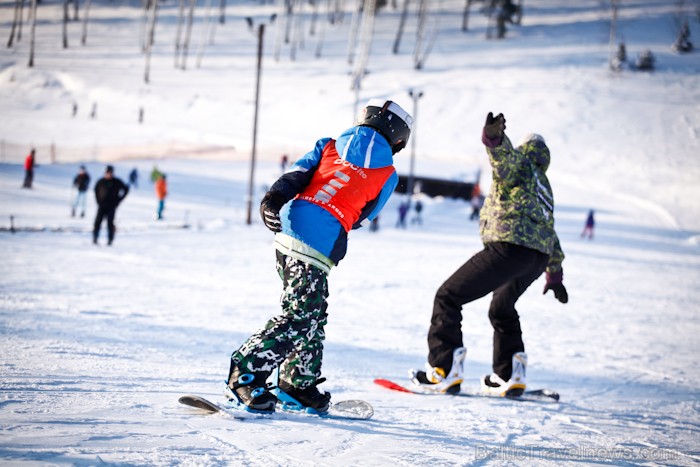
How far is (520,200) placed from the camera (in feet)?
13.9

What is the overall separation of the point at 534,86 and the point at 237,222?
3453 centimetres

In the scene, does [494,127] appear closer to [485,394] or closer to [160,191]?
[485,394]

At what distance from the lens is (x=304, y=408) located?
3.37m

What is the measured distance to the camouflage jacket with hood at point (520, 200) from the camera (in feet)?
13.7

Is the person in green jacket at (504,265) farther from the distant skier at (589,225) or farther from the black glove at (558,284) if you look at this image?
the distant skier at (589,225)

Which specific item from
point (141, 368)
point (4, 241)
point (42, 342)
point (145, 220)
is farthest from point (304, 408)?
point (145, 220)

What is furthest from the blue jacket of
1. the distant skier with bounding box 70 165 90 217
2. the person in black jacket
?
the distant skier with bounding box 70 165 90 217

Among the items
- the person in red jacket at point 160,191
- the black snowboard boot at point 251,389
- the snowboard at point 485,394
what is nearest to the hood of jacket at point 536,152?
the snowboard at point 485,394

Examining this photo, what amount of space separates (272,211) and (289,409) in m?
1.12

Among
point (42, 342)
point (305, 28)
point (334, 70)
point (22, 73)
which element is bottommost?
point (42, 342)

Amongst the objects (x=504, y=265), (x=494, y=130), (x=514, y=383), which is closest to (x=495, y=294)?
(x=504, y=265)

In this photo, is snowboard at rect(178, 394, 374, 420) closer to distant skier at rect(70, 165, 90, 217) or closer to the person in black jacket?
the person in black jacket

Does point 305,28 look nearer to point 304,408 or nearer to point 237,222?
point 237,222

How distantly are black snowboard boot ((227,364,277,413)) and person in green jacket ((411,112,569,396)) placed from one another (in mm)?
1633
